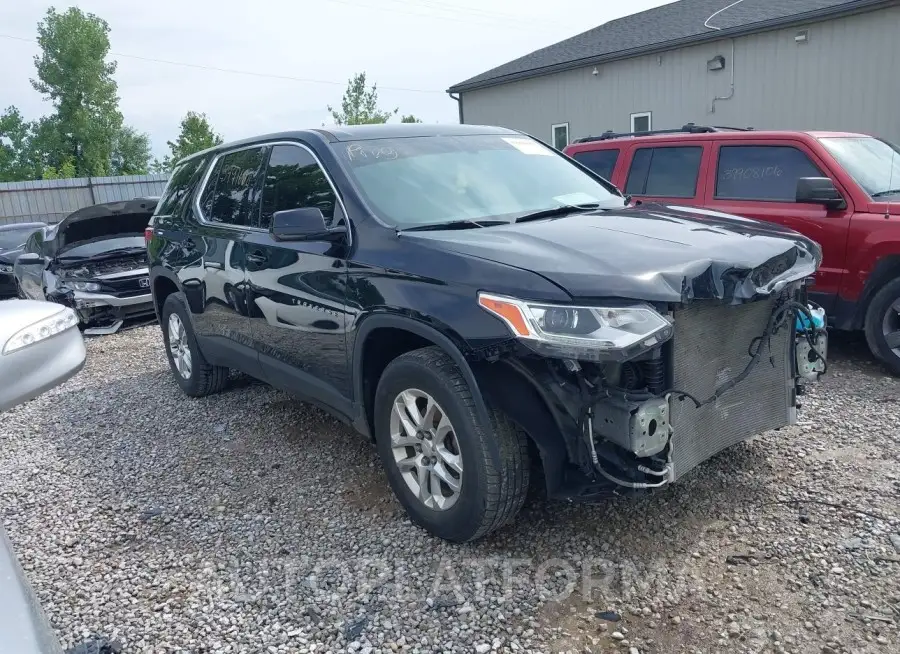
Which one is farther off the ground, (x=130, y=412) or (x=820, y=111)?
(x=820, y=111)

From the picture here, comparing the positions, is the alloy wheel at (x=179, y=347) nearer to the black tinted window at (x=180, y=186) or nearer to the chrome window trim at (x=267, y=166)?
the black tinted window at (x=180, y=186)

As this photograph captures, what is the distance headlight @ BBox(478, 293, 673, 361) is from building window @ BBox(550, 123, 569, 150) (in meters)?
15.0

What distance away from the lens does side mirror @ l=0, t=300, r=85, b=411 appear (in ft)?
8.78

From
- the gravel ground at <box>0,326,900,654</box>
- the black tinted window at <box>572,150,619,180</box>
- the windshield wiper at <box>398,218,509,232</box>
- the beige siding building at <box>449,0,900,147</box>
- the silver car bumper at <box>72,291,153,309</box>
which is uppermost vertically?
the beige siding building at <box>449,0,900,147</box>

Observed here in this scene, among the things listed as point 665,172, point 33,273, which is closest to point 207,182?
point 665,172

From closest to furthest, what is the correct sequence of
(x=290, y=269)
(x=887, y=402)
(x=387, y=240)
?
1. (x=387, y=240)
2. (x=290, y=269)
3. (x=887, y=402)

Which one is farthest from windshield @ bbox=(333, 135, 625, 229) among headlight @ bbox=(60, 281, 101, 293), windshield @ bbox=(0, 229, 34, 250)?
windshield @ bbox=(0, 229, 34, 250)

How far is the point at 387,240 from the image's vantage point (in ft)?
10.9

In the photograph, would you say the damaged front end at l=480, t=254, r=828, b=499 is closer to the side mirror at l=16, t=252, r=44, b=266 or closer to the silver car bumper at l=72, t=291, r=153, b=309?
the silver car bumper at l=72, t=291, r=153, b=309

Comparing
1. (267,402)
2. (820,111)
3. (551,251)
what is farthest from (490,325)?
(820,111)

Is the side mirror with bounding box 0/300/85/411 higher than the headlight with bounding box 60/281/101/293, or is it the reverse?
the side mirror with bounding box 0/300/85/411

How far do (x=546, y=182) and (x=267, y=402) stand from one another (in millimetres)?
2696

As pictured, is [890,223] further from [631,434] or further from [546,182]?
[631,434]

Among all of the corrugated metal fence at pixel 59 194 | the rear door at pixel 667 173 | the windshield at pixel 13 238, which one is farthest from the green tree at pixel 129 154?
the rear door at pixel 667 173
